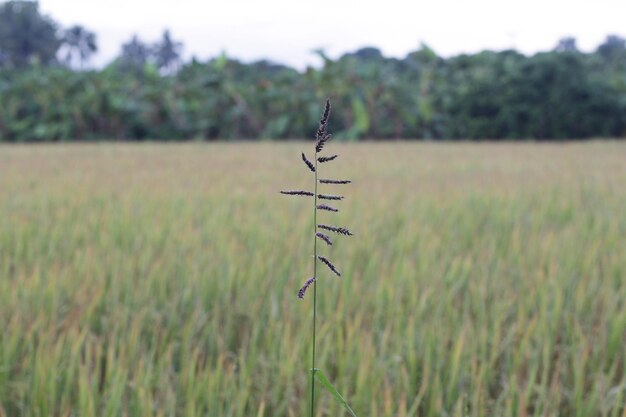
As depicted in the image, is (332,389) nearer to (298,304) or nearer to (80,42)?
(298,304)

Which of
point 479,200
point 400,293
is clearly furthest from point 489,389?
point 479,200

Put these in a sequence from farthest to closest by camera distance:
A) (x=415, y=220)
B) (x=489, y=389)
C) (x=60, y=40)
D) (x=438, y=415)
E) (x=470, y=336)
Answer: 1. (x=60, y=40)
2. (x=415, y=220)
3. (x=470, y=336)
4. (x=489, y=389)
5. (x=438, y=415)

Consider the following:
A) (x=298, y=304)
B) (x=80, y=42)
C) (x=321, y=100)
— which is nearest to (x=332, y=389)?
(x=298, y=304)

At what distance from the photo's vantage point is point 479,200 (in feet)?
11.6

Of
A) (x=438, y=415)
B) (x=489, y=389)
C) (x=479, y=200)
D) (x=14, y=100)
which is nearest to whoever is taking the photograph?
(x=438, y=415)

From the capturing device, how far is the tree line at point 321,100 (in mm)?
11617

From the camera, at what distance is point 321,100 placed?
38.3ft

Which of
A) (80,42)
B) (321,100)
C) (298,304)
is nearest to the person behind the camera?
(298,304)

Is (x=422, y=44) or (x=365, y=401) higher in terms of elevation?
(x=422, y=44)

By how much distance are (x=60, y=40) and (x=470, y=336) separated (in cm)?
3272

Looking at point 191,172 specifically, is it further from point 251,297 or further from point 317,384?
point 317,384

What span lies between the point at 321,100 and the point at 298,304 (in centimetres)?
1032

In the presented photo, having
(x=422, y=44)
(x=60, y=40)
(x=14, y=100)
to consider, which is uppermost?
(x=60, y=40)

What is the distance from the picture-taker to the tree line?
11.6 metres
